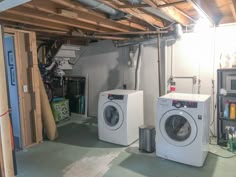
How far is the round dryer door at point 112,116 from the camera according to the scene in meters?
3.50

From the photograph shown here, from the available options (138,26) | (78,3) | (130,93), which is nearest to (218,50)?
(138,26)

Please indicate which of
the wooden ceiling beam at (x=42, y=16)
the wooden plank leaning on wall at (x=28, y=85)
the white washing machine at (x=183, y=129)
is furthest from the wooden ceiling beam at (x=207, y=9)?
the wooden plank leaning on wall at (x=28, y=85)

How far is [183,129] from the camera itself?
300 centimetres

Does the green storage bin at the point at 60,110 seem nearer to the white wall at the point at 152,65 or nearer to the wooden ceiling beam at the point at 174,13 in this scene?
the white wall at the point at 152,65

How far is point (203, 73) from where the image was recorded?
12.2 ft

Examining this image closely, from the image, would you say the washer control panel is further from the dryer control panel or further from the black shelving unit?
the black shelving unit

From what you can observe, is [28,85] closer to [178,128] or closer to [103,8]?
[103,8]

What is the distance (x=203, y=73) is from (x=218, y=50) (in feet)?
1.53

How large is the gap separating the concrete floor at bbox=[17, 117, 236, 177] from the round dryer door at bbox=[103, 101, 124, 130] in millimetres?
345

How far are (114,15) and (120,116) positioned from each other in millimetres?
1631

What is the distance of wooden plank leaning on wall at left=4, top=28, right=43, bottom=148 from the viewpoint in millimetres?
3352

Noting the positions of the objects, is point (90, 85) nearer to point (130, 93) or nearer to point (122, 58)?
point (122, 58)

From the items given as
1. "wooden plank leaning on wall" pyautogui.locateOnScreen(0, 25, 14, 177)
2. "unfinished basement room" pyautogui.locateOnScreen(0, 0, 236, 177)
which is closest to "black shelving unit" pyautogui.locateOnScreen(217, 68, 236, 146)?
"unfinished basement room" pyautogui.locateOnScreen(0, 0, 236, 177)

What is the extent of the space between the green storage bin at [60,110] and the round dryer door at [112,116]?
172cm
